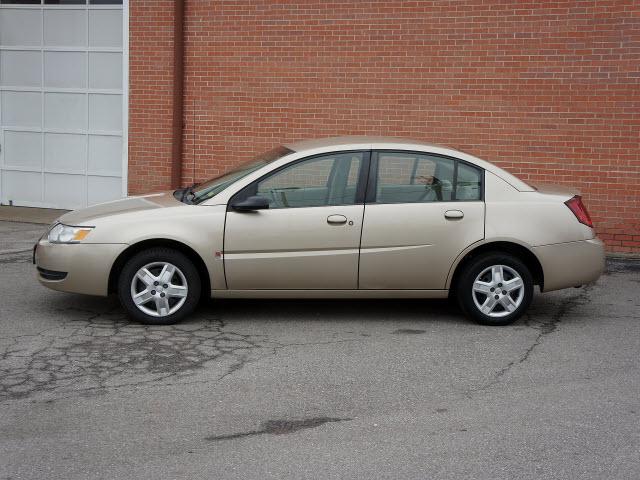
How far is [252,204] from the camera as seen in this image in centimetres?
760

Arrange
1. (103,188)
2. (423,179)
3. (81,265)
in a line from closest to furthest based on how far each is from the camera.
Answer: (81,265)
(423,179)
(103,188)

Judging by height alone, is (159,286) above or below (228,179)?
below

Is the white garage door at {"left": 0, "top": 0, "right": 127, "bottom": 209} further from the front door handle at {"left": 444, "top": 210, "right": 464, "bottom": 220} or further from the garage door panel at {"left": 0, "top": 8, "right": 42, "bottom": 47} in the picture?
the front door handle at {"left": 444, "top": 210, "right": 464, "bottom": 220}

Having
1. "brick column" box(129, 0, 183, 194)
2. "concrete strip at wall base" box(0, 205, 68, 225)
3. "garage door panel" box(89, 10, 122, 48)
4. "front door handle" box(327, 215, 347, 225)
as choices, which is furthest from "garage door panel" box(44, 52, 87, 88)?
"front door handle" box(327, 215, 347, 225)

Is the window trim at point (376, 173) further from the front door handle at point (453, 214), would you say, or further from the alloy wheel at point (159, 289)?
the alloy wheel at point (159, 289)

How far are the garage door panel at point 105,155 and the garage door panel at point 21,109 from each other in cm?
100

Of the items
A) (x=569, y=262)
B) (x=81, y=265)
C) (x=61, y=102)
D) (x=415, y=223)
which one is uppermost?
(x=61, y=102)

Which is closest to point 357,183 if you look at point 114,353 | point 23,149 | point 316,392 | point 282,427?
point 316,392

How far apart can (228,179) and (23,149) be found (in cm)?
707

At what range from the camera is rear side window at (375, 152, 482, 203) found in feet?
25.8

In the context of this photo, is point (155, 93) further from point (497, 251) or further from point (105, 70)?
point (497, 251)

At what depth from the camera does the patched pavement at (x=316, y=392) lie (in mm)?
4965

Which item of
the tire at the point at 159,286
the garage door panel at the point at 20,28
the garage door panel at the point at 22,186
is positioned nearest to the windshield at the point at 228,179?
the tire at the point at 159,286

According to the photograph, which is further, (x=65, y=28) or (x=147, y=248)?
(x=65, y=28)
